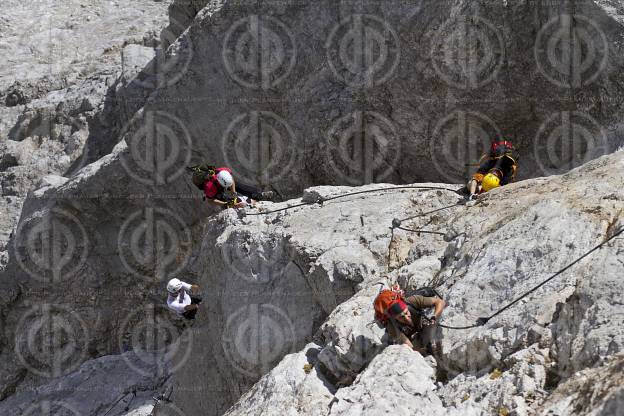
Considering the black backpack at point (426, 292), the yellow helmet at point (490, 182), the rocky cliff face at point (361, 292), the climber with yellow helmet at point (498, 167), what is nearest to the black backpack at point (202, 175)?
the rocky cliff face at point (361, 292)

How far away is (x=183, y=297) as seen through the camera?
1516 cm

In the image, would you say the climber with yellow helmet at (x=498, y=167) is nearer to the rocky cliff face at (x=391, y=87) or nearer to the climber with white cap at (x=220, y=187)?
the rocky cliff face at (x=391, y=87)

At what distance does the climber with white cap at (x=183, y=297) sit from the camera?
15.0 metres

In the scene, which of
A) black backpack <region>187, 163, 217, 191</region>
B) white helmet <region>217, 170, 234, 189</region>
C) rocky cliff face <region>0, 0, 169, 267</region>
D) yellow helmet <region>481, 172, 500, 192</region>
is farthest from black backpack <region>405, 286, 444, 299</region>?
rocky cliff face <region>0, 0, 169, 267</region>

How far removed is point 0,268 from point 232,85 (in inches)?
314

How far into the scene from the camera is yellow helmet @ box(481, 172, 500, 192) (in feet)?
41.5

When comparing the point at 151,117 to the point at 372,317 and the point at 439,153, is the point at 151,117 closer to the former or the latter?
the point at 439,153

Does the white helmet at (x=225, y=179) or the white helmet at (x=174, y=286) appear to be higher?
the white helmet at (x=225, y=179)

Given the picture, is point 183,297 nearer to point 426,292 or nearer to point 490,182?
point 490,182

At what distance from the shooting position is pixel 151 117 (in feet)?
62.1

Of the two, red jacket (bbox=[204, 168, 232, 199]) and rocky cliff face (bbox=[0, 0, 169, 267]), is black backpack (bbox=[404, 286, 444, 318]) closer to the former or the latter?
red jacket (bbox=[204, 168, 232, 199])

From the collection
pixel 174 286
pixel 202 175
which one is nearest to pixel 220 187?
pixel 202 175

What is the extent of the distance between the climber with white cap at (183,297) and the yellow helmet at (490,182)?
5.76 m

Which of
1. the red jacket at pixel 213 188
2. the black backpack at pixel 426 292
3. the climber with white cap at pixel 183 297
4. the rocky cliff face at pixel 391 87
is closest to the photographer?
the black backpack at pixel 426 292
